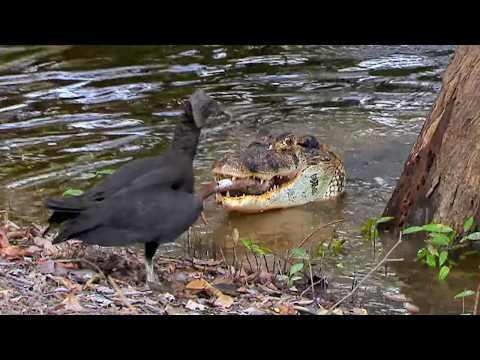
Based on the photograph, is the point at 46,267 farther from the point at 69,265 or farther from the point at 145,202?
the point at 145,202

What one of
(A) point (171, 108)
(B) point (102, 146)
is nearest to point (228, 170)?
(B) point (102, 146)

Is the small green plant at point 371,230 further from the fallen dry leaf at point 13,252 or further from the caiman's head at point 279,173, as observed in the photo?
the fallen dry leaf at point 13,252

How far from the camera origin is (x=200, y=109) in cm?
457

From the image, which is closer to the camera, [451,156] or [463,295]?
[463,295]

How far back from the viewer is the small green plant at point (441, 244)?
252 inches

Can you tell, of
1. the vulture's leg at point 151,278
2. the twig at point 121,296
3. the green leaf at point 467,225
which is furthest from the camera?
the green leaf at point 467,225

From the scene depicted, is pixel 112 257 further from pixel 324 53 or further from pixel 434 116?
pixel 324 53

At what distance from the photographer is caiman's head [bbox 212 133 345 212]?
28.5 feet

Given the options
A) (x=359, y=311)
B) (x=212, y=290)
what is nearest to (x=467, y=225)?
(x=359, y=311)

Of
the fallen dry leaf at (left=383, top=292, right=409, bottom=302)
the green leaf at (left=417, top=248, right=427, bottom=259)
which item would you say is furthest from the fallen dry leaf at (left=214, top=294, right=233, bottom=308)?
the green leaf at (left=417, top=248, right=427, bottom=259)

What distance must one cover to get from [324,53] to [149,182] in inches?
392

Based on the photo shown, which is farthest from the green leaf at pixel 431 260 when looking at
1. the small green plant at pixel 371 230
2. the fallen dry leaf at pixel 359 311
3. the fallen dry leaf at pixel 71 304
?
the fallen dry leaf at pixel 71 304

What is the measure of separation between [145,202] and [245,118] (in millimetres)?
6984

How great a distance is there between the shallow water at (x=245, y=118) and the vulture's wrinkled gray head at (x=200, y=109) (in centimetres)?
191
